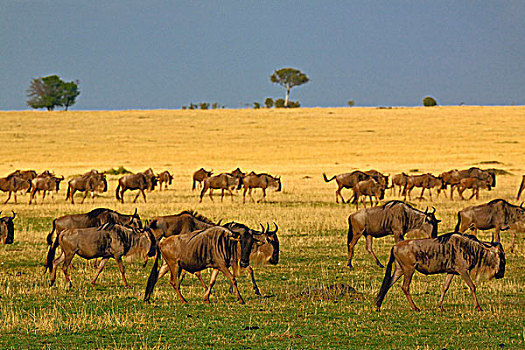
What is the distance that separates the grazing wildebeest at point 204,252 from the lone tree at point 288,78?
11477cm

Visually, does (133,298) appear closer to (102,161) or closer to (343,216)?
(343,216)

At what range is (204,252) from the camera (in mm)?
10477

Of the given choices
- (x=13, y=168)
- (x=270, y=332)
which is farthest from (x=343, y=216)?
(x=13, y=168)

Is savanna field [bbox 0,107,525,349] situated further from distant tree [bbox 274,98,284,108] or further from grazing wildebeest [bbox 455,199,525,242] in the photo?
distant tree [bbox 274,98,284,108]

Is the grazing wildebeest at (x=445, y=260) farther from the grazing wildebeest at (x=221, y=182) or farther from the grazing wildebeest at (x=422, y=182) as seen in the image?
the grazing wildebeest at (x=422, y=182)

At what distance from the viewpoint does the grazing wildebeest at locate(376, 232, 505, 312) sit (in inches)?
392

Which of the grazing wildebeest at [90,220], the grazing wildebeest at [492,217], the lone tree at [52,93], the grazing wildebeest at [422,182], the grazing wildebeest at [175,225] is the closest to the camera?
the grazing wildebeest at [175,225]

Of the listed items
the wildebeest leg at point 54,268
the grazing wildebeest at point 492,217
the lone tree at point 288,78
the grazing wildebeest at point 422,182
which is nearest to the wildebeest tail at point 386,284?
the wildebeest leg at point 54,268

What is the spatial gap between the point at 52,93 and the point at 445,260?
391 feet

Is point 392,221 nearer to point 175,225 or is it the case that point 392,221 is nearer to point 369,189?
A: point 175,225

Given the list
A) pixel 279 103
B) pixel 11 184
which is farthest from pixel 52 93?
pixel 11 184

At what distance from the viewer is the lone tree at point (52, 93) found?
120 meters

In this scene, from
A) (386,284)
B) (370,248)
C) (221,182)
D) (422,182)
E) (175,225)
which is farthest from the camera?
(422,182)

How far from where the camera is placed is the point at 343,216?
918 inches
